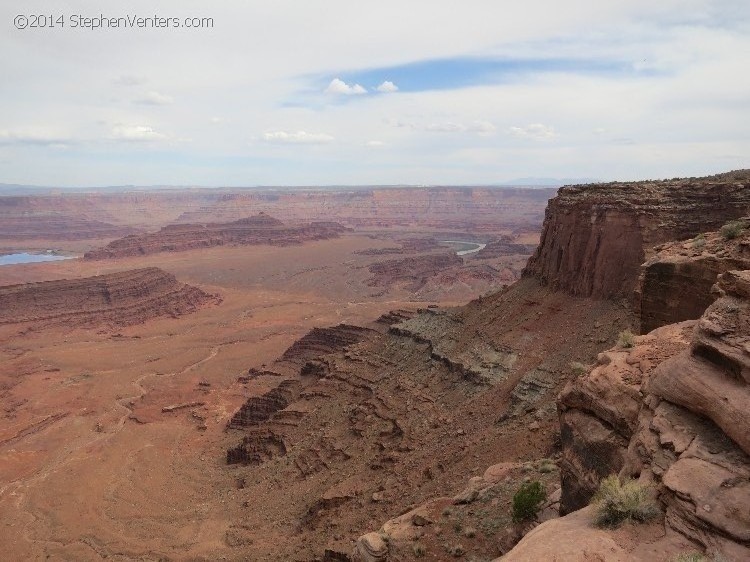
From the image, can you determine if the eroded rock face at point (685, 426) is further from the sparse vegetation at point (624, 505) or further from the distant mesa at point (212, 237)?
the distant mesa at point (212, 237)

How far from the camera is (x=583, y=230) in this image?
29047 millimetres

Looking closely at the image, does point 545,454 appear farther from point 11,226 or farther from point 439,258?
point 11,226

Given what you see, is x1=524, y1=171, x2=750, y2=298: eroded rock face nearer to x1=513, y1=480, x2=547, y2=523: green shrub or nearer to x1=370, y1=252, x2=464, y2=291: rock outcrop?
x1=513, y1=480, x2=547, y2=523: green shrub

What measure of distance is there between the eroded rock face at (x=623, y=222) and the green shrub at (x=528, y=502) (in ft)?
51.9

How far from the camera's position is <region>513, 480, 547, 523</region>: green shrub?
12.6m

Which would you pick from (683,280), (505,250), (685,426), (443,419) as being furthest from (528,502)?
(505,250)

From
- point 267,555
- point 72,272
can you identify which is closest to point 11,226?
point 72,272

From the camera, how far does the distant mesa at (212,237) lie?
126 m

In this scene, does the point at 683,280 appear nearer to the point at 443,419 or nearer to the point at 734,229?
the point at 734,229

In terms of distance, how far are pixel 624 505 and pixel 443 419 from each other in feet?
59.5

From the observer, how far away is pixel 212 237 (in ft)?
458

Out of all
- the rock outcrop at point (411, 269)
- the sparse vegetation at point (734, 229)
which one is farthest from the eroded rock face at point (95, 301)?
the sparse vegetation at point (734, 229)

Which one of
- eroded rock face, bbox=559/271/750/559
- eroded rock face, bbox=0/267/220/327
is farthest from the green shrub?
eroded rock face, bbox=0/267/220/327

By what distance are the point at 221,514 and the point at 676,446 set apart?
2273 centimetres
